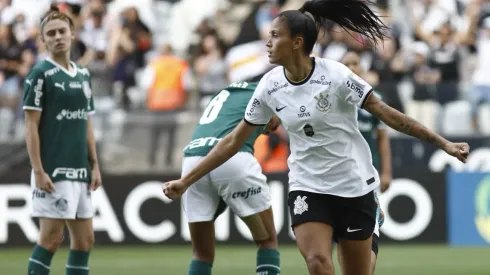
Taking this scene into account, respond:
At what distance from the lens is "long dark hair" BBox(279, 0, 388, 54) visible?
716 cm

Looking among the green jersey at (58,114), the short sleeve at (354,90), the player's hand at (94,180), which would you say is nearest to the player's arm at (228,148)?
the short sleeve at (354,90)

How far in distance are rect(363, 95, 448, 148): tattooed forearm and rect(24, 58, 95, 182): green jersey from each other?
9.81 feet

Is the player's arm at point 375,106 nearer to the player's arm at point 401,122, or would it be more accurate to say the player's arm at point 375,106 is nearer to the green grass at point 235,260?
the player's arm at point 401,122

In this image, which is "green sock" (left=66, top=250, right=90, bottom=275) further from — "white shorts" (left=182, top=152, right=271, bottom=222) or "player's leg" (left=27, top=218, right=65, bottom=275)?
"white shorts" (left=182, top=152, right=271, bottom=222)

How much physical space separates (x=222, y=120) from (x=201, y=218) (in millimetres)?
838

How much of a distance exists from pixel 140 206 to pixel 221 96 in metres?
7.71

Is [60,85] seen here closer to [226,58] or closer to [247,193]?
[247,193]

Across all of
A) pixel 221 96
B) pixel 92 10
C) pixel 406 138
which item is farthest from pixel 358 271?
pixel 92 10

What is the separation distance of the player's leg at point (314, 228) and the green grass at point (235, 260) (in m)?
4.85

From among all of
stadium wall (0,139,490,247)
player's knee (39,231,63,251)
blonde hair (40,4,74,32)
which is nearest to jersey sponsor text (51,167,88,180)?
player's knee (39,231,63,251)

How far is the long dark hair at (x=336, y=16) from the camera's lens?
7156mm

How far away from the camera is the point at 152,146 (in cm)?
1619

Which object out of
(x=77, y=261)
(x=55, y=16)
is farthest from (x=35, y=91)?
(x=77, y=261)

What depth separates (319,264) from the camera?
7016 mm
